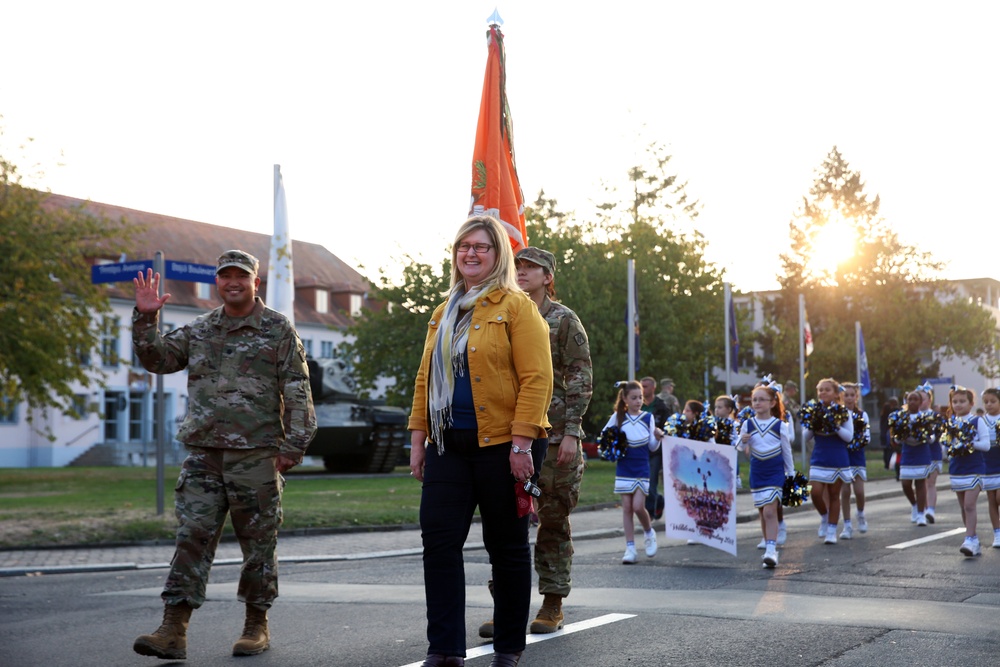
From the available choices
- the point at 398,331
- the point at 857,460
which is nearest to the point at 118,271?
the point at 857,460

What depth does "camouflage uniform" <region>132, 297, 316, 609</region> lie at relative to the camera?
623cm

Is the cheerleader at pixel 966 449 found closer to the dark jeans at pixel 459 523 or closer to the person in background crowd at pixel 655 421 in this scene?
the person in background crowd at pixel 655 421

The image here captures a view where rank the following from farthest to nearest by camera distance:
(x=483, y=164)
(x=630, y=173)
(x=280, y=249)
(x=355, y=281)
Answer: (x=355, y=281)
(x=630, y=173)
(x=280, y=249)
(x=483, y=164)

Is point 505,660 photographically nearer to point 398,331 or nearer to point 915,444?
point 915,444

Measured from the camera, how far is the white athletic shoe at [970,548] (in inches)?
446

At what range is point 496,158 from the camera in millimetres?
9047

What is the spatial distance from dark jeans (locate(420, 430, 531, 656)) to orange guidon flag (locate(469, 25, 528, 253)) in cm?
386

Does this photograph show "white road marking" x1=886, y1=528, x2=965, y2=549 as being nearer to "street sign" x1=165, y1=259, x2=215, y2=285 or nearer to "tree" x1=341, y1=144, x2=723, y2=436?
"street sign" x1=165, y1=259, x2=215, y2=285

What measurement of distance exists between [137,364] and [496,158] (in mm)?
38744

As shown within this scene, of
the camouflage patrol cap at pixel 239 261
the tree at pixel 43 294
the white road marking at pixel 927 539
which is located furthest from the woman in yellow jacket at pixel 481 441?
the tree at pixel 43 294

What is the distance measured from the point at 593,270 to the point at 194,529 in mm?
35326

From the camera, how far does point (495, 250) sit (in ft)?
17.2

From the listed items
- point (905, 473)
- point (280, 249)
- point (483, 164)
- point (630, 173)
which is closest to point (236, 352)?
point (483, 164)

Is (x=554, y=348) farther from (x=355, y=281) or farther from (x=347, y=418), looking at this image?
(x=355, y=281)
